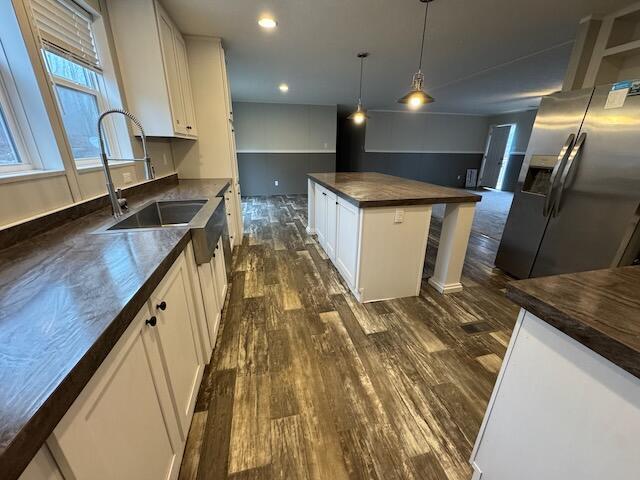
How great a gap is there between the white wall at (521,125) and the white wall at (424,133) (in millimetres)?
762

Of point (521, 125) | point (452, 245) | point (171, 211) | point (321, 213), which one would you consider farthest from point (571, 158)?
point (521, 125)

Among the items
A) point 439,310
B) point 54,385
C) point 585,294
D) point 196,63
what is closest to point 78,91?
point 196,63

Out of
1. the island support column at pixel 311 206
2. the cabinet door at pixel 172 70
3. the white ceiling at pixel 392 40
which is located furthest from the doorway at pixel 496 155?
the cabinet door at pixel 172 70

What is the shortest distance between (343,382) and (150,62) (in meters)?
2.88

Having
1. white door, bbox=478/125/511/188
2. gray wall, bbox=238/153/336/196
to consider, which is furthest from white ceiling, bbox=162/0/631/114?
white door, bbox=478/125/511/188

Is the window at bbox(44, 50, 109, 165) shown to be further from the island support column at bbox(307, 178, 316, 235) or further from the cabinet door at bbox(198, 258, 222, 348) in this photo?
the island support column at bbox(307, 178, 316, 235)

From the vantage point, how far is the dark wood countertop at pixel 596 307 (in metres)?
0.58

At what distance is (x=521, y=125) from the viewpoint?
757 centimetres

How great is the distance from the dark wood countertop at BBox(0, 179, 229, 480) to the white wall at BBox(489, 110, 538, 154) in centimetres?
946

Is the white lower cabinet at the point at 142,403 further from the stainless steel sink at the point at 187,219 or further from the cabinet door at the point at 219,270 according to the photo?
the cabinet door at the point at 219,270

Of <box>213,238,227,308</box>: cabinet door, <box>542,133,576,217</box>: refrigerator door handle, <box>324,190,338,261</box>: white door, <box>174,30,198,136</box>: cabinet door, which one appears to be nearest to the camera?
<box>213,238,227,308</box>: cabinet door

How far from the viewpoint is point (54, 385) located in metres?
0.45

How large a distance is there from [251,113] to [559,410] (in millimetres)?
7125

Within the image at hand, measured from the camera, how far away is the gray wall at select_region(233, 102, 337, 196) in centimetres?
648
